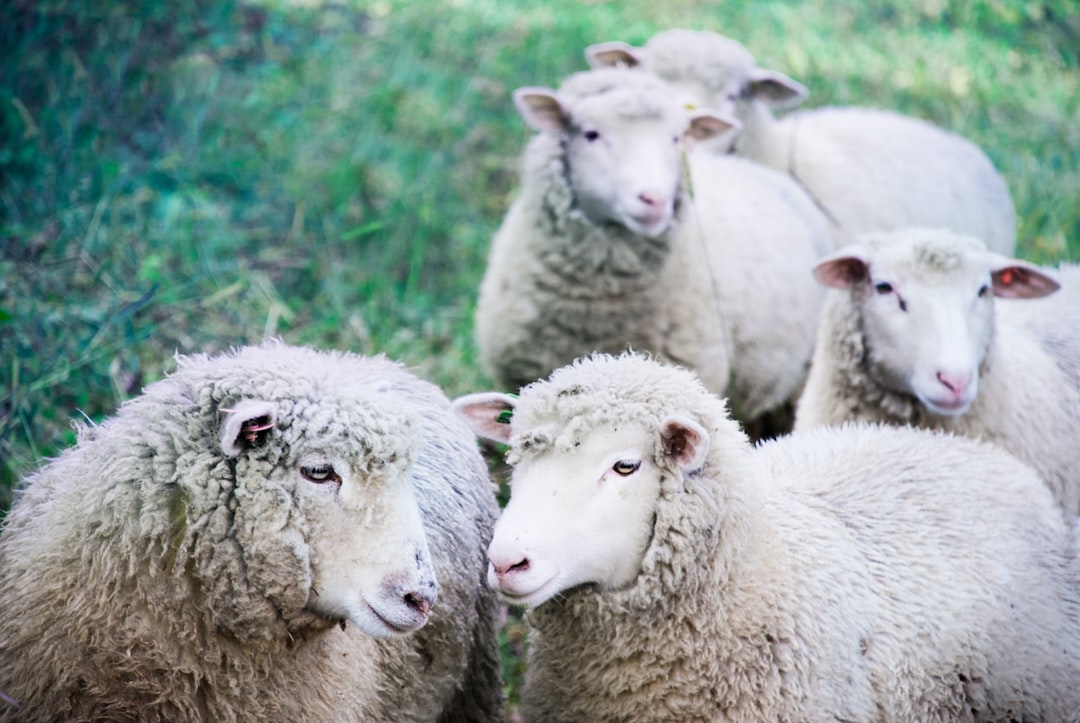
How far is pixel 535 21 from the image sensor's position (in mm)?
8914

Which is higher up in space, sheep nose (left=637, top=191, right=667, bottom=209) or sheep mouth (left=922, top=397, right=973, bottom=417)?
sheep nose (left=637, top=191, right=667, bottom=209)

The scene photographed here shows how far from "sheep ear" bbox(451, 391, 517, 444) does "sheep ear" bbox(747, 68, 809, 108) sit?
145 inches

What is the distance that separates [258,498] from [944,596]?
5.85 ft

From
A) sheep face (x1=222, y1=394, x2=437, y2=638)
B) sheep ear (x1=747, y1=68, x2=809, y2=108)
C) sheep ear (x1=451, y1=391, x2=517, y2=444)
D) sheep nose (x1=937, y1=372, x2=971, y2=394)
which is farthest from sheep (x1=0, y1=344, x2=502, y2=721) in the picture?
sheep ear (x1=747, y1=68, x2=809, y2=108)

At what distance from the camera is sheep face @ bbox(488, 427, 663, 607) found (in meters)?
2.58

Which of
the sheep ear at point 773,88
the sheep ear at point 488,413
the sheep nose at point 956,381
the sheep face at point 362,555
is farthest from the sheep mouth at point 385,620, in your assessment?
the sheep ear at point 773,88

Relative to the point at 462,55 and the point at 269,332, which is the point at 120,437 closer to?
the point at 269,332

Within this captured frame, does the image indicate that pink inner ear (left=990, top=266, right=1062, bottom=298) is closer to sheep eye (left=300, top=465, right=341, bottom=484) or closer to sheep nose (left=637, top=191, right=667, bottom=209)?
sheep nose (left=637, top=191, right=667, bottom=209)

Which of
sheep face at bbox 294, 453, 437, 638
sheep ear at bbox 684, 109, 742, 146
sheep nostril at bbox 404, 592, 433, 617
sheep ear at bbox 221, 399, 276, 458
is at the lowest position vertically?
sheep ear at bbox 684, 109, 742, 146

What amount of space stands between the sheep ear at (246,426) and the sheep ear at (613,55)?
4214 millimetres

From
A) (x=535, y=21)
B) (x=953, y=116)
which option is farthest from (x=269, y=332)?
(x=953, y=116)

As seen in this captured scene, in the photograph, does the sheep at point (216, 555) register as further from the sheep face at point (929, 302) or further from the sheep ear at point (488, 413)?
the sheep face at point (929, 302)

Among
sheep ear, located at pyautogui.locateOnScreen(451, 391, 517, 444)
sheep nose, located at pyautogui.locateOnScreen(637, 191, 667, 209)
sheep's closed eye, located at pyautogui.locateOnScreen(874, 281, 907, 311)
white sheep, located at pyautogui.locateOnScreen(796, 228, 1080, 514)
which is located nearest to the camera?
sheep ear, located at pyautogui.locateOnScreen(451, 391, 517, 444)

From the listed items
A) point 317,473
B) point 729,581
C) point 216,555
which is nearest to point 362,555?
point 317,473
